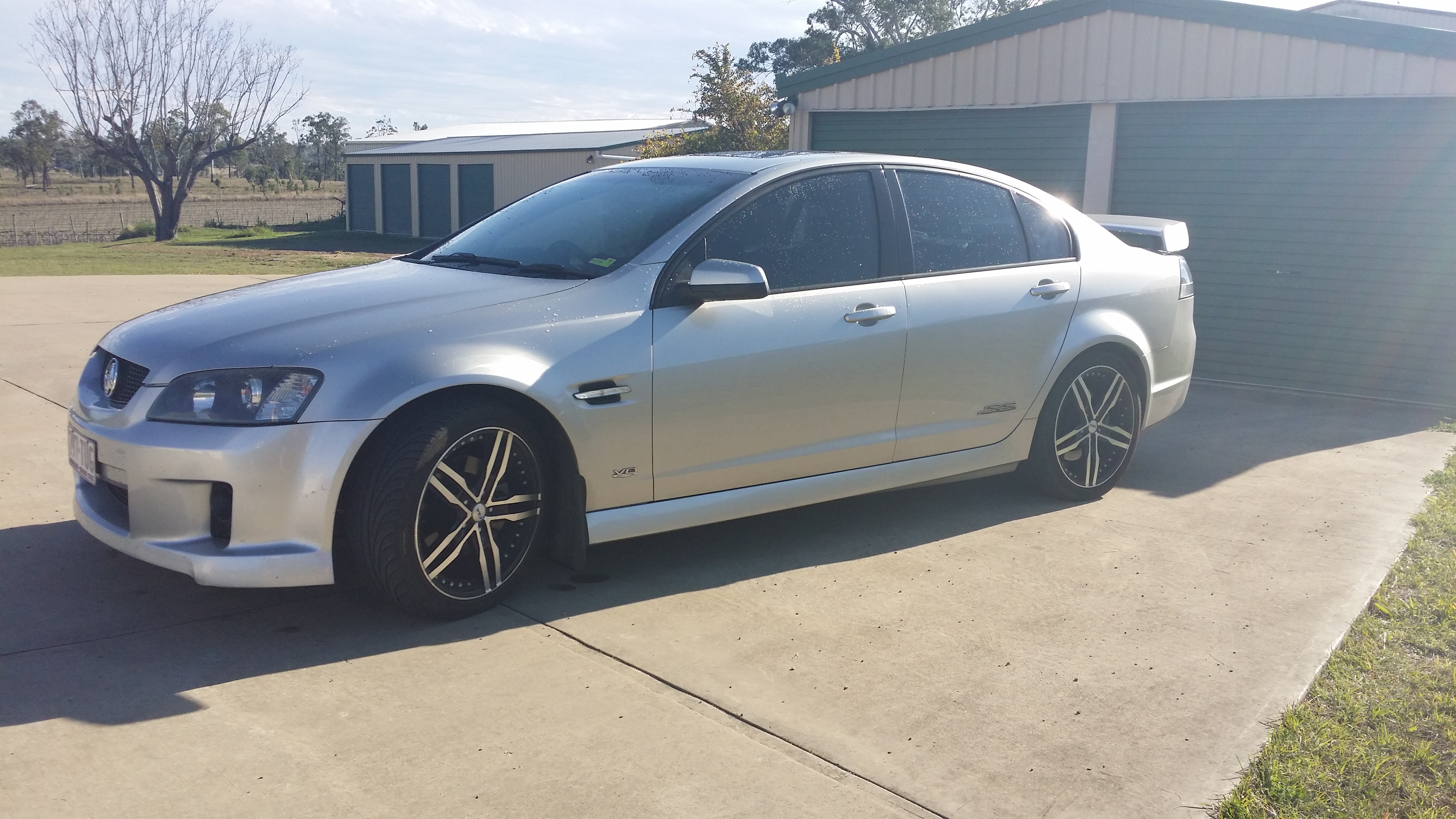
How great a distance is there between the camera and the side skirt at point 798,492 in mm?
4426

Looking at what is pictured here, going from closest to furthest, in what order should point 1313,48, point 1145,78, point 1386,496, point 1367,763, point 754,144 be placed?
point 1367,763, point 1386,496, point 1313,48, point 1145,78, point 754,144

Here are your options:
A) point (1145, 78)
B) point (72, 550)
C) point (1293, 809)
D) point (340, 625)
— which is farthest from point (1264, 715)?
point (1145, 78)

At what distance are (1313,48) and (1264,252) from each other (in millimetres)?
1646

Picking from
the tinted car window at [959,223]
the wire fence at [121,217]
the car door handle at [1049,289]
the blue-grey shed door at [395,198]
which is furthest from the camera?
the blue-grey shed door at [395,198]

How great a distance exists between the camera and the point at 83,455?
A: 13.9 feet

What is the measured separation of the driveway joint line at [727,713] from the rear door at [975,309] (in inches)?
70.6

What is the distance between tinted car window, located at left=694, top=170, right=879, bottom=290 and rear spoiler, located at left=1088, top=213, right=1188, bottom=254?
1907 mm

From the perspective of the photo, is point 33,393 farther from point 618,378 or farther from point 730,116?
point 730,116

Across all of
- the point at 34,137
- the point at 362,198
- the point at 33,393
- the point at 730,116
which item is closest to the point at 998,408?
the point at 33,393

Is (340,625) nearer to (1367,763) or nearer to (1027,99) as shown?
(1367,763)

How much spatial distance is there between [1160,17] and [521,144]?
101 ft

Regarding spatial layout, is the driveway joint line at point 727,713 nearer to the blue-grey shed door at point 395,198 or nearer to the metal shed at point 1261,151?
the metal shed at point 1261,151

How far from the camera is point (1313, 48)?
377 inches

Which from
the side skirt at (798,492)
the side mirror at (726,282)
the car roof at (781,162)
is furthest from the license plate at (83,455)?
the car roof at (781,162)
